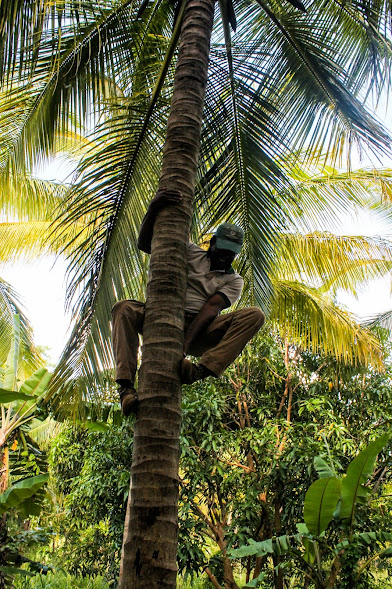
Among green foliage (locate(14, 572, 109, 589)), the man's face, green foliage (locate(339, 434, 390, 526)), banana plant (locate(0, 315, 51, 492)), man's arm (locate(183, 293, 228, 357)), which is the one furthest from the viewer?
green foliage (locate(14, 572, 109, 589))

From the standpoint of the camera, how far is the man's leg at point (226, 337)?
2665 mm

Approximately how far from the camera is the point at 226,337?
2857mm

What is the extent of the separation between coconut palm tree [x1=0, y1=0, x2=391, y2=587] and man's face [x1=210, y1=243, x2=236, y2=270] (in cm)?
90

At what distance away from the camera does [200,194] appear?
495 cm

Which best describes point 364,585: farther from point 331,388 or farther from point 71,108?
point 71,108

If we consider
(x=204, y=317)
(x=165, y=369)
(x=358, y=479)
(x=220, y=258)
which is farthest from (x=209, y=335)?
(x=358, y=479)

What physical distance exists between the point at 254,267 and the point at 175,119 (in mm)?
2617

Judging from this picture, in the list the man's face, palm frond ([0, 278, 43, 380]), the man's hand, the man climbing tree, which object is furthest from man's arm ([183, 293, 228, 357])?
palm frond ([0, 278, 43, 380])

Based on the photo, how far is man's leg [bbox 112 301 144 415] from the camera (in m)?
2.64

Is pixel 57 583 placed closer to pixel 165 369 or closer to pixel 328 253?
pixel 328 253

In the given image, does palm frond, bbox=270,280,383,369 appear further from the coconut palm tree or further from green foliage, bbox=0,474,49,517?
green foliage, bbox=0,474,49,517

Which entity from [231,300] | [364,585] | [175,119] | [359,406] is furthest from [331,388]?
[175,119]

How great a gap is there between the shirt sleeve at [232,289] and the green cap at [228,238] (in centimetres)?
19

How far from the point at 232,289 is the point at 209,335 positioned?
0.32 meters
